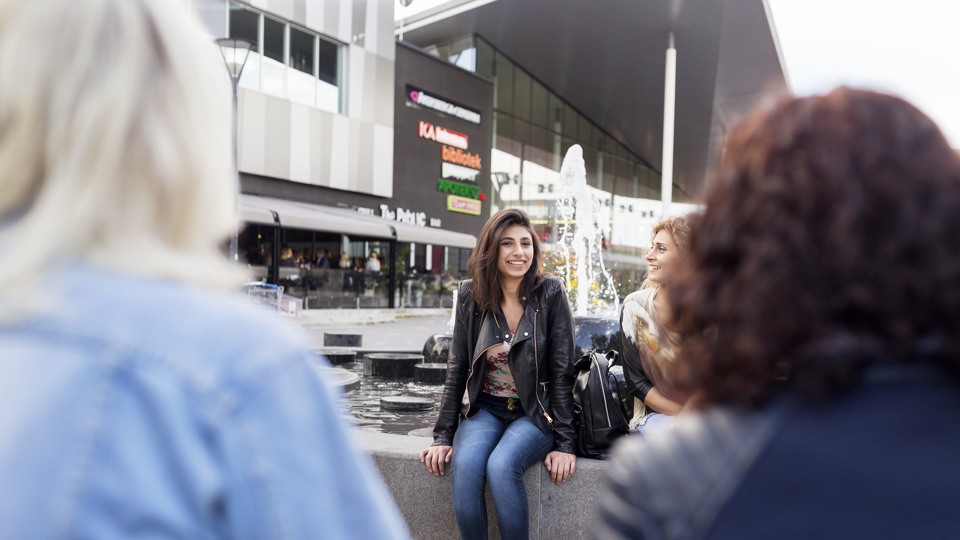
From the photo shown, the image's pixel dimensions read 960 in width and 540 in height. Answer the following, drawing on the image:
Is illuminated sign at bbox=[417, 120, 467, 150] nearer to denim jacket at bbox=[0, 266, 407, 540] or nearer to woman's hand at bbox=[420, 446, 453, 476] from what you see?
woman's hand at bbox=[420, 446, 453, 476]

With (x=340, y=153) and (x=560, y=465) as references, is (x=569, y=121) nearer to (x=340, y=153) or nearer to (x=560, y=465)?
(x=340, y=153)

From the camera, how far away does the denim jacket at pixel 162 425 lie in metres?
0.78

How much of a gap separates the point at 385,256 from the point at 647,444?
2930 cm

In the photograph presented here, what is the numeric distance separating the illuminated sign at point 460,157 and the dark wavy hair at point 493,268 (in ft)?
91.9

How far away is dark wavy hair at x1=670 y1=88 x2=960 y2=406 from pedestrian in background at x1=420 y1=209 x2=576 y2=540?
2.45 m

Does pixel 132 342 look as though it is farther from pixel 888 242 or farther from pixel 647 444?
pixel 888 242

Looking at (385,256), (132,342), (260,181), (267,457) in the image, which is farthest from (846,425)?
(385,256)

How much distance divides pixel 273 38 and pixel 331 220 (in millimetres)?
5982

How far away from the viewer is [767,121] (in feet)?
3.63

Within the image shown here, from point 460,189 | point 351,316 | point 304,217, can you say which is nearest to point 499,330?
point 351,316

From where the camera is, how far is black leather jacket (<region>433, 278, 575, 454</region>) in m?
3.60

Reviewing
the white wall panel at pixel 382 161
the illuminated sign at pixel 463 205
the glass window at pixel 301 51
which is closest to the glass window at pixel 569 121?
the illuminated sign at pixel 463 205

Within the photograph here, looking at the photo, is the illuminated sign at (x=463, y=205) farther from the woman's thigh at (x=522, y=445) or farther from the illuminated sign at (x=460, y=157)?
the woman's thigh at (x=522, y=445)

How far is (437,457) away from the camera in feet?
11.8
